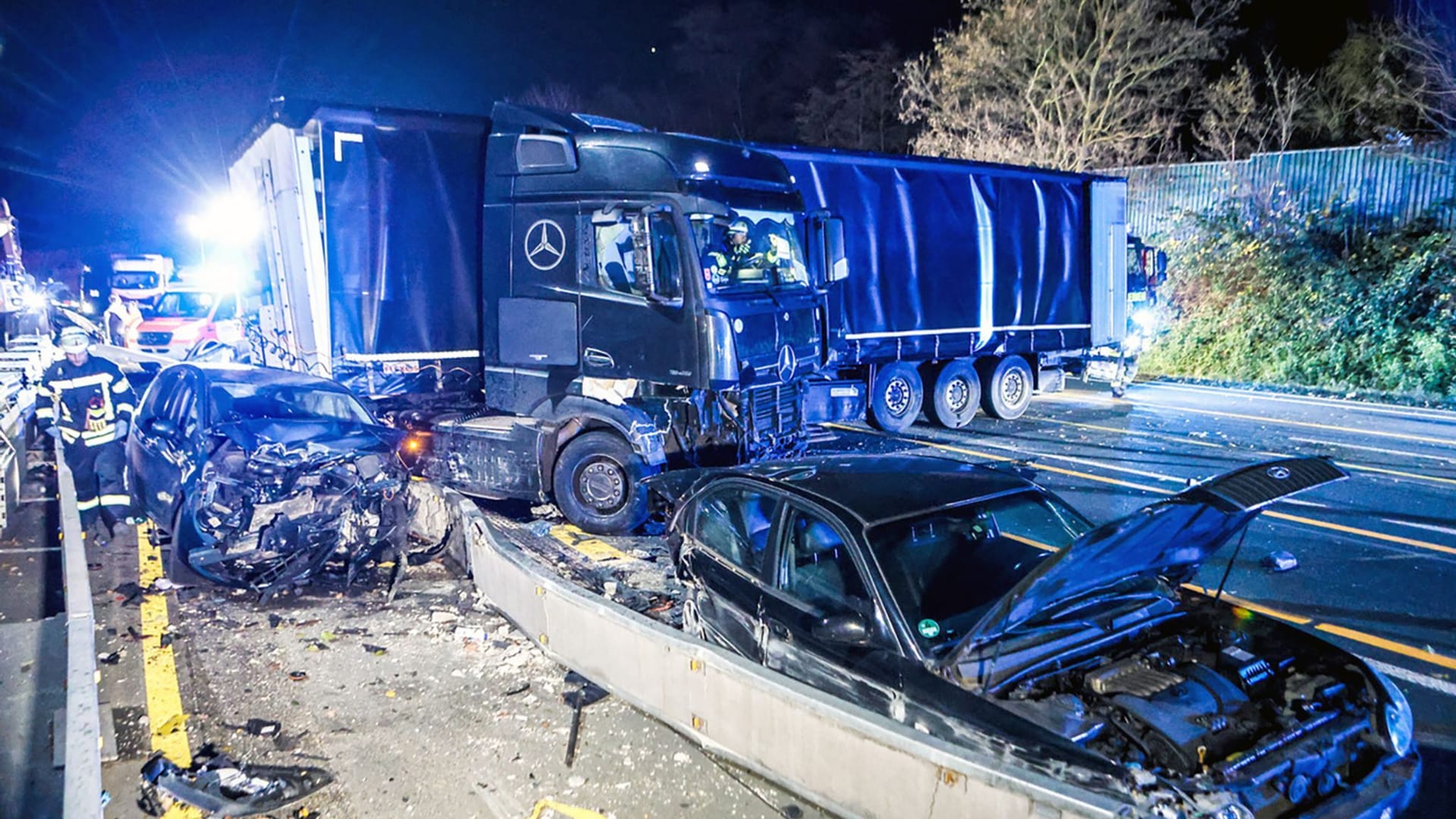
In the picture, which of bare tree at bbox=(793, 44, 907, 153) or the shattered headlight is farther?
bare tree at bbox=(793, 44, 907, 153)

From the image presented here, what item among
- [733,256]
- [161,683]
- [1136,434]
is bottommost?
[161,683]

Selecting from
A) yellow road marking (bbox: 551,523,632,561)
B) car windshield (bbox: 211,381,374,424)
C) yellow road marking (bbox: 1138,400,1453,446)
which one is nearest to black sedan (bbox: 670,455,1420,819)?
yellow road marking (bbox: 551,523,632,561)

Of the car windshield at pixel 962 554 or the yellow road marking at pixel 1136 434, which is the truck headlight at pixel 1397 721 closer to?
the car windshield at pixel 962 554

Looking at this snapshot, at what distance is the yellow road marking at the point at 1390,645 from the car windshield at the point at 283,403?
7158 mm

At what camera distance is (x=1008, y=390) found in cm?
1294

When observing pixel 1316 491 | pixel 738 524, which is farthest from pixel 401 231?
pixel 1316 491

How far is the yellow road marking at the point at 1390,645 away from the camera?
5.00 metres

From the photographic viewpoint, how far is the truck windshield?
719 centimetres

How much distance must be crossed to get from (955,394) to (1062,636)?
9.13m

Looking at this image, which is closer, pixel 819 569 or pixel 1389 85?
pixel 819 569

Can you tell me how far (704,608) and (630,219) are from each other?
12.3 feet

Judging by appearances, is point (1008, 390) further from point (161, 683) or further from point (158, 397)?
point (161, 683)

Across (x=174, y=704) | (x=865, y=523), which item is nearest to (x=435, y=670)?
(x=174, y=704)

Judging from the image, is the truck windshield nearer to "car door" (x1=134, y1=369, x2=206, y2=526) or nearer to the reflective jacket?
"car door" (x1=134, y1=369, x2=206, y2=526)
